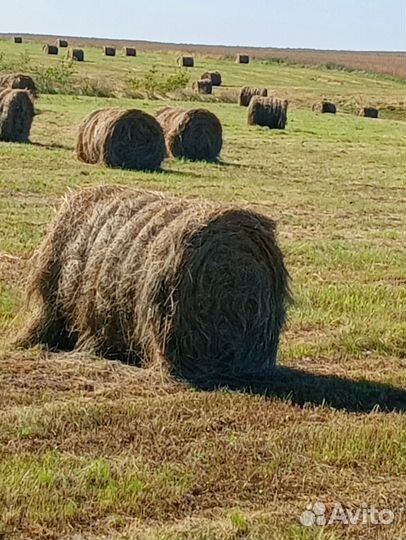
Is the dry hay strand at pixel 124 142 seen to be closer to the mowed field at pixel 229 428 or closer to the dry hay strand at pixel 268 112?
the mowed field at pixel 229 428

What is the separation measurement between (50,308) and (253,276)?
56.5 inches

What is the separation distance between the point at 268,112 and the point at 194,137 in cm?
949

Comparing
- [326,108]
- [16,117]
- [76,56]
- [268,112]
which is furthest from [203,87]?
[16,117]

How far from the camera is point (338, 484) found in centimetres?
530

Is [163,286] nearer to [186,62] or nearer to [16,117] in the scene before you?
[16,117]

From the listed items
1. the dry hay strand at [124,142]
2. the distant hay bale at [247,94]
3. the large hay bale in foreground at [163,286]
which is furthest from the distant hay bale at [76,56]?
the large hay bale in foreground at [163,286]

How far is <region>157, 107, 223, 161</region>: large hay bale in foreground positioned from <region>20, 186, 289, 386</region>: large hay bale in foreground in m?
13.6

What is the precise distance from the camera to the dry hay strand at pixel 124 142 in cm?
1902

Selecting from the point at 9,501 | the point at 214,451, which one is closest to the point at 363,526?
the point at 214,451

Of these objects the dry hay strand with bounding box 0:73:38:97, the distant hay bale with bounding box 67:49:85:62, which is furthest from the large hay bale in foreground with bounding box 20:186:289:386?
the distant hay bale with bounding box 67:49:85:62

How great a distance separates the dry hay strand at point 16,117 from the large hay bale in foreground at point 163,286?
1452cm

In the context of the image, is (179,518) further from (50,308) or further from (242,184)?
(242,184)

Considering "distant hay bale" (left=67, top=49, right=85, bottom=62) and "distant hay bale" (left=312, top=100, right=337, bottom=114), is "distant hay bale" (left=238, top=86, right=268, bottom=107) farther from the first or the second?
"distant hay bale" (left=67, top=49, right=85, bottom=62)

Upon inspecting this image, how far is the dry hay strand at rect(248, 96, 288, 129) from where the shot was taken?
30.5 metres
